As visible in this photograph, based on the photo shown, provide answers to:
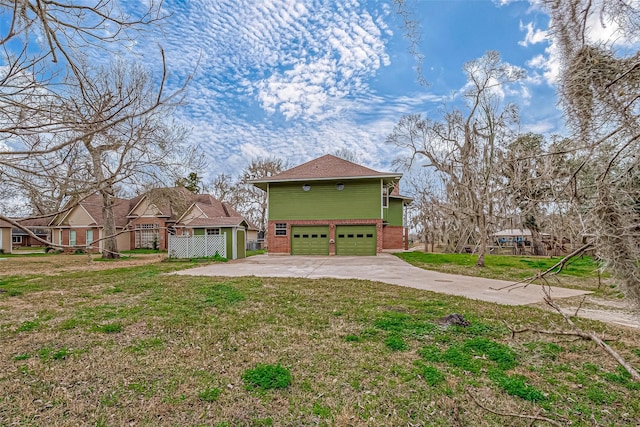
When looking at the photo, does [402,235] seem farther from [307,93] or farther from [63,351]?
[63,351]

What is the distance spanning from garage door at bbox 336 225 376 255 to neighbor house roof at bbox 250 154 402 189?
3091mm

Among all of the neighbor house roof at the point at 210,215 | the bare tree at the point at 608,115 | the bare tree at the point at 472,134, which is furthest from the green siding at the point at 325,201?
the bare tree at the point at 608,115

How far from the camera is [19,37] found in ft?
6.85

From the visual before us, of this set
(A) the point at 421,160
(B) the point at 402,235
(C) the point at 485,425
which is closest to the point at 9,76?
(C) the point at 485,425

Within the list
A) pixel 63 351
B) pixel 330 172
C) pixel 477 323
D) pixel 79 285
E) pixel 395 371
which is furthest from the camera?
pixel 330 172

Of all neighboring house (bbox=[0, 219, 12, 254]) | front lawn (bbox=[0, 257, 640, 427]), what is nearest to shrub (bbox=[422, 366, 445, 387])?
front lawn (bbox=[0, 257, 640, 427])

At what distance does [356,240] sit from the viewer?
18.8m

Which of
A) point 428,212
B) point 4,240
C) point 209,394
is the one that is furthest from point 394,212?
point 4,240

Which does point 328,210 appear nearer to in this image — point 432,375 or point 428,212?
point 428,212

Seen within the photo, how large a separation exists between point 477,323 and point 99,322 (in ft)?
18.7

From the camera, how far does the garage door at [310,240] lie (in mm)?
19156

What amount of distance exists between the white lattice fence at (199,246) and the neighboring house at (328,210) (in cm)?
344

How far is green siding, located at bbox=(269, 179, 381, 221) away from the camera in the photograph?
62.0ft

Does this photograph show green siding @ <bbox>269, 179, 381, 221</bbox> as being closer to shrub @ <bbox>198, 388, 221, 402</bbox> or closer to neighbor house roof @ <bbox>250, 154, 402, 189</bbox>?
neighbor house roof @ <bbox>250, 154, 402, 189</bbox>
